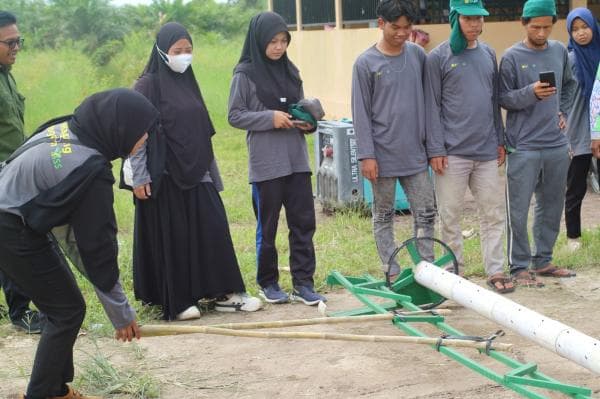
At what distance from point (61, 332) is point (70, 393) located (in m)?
0.39

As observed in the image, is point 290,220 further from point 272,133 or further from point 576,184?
point 576,184

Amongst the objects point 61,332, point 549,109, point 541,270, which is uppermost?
point 549,109

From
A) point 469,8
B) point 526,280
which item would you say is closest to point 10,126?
point 469,8

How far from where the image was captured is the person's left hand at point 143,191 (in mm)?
5461

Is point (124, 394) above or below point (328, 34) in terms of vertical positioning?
below

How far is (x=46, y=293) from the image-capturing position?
4074 millimetres

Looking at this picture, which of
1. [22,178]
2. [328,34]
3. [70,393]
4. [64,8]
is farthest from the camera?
[64,8]

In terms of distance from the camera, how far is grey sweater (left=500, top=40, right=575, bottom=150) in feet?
19.4

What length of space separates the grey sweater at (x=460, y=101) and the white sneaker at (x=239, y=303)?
1488mm

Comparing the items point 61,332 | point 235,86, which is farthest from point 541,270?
point 61,332

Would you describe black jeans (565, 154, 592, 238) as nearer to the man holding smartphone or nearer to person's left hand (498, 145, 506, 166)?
the man holding smartphone

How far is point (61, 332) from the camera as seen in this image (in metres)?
4.09

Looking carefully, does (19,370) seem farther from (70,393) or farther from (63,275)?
(63,275)

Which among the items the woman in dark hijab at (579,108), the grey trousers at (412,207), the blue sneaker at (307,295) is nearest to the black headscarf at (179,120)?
the blue sneaker at (307,295)
